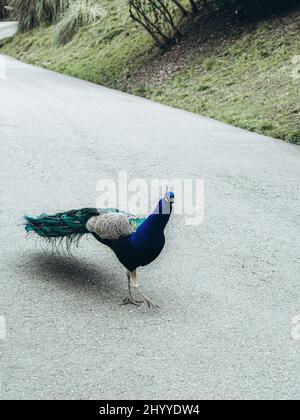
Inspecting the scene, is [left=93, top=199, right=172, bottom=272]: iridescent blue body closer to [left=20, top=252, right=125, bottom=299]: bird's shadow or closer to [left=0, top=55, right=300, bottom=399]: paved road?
[left=0, top=55, right=300, bottom=399]: paved road

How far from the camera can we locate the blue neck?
4523 millimetres

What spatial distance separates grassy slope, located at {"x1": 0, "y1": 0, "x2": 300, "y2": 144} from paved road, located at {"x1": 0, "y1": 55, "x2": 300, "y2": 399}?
5.72 ft

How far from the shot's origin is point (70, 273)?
551 centimetres

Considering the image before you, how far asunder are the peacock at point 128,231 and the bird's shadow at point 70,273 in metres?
0.20

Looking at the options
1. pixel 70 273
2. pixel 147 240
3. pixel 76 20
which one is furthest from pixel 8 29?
pixel 147 240

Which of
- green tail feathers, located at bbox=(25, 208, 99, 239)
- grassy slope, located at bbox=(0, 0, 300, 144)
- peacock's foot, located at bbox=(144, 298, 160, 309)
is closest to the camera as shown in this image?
peacock's foot, located at bbox=(144, 298, 160, 309)

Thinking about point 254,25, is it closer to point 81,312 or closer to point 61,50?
point 61,50

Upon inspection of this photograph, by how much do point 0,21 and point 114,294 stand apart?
23.3 metres

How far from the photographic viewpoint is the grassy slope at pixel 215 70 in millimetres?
11703

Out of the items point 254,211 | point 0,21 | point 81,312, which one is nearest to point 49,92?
point 254,211

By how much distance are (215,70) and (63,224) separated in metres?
9.55

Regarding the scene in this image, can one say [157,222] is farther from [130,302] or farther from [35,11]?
[35,11]

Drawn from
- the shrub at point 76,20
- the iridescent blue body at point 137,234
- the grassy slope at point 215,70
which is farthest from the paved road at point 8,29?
the iridescent blue body at point 137,234

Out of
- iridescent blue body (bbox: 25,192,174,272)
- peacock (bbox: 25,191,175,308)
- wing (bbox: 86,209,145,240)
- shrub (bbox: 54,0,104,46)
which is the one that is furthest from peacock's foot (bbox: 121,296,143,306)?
shrub (bbox: 54,0,104,46)
